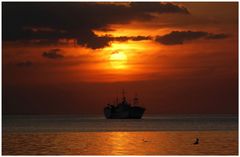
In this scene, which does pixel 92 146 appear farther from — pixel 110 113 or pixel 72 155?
pixel 110 113

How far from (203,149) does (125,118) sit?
359 feet

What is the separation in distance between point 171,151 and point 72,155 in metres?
7.13

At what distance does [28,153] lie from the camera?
40.0 metres

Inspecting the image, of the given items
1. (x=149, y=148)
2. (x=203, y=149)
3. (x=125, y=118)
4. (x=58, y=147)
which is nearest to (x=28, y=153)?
(x=58, y=147)

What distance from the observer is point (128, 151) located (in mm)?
39812

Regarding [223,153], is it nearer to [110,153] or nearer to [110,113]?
[110,153]

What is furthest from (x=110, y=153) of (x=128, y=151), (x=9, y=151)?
(x=9, y=151)

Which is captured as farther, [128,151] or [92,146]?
[92,146]

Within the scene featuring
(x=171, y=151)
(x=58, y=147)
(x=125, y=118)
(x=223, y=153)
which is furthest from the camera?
(x=125, y=118)

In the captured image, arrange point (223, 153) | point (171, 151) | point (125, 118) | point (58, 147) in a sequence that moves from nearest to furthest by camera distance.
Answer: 1. point (223, 153)
2. point (171, 151)
3. point (58, 147)
4. point (125, 118)

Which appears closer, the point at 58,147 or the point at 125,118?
the point at 58,147

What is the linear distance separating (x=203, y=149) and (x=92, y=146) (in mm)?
9174

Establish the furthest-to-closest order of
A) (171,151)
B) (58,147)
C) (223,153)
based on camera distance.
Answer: (58,147), (171,151), (223,153)

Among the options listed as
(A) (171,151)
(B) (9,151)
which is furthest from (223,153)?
(B) (9,151)
